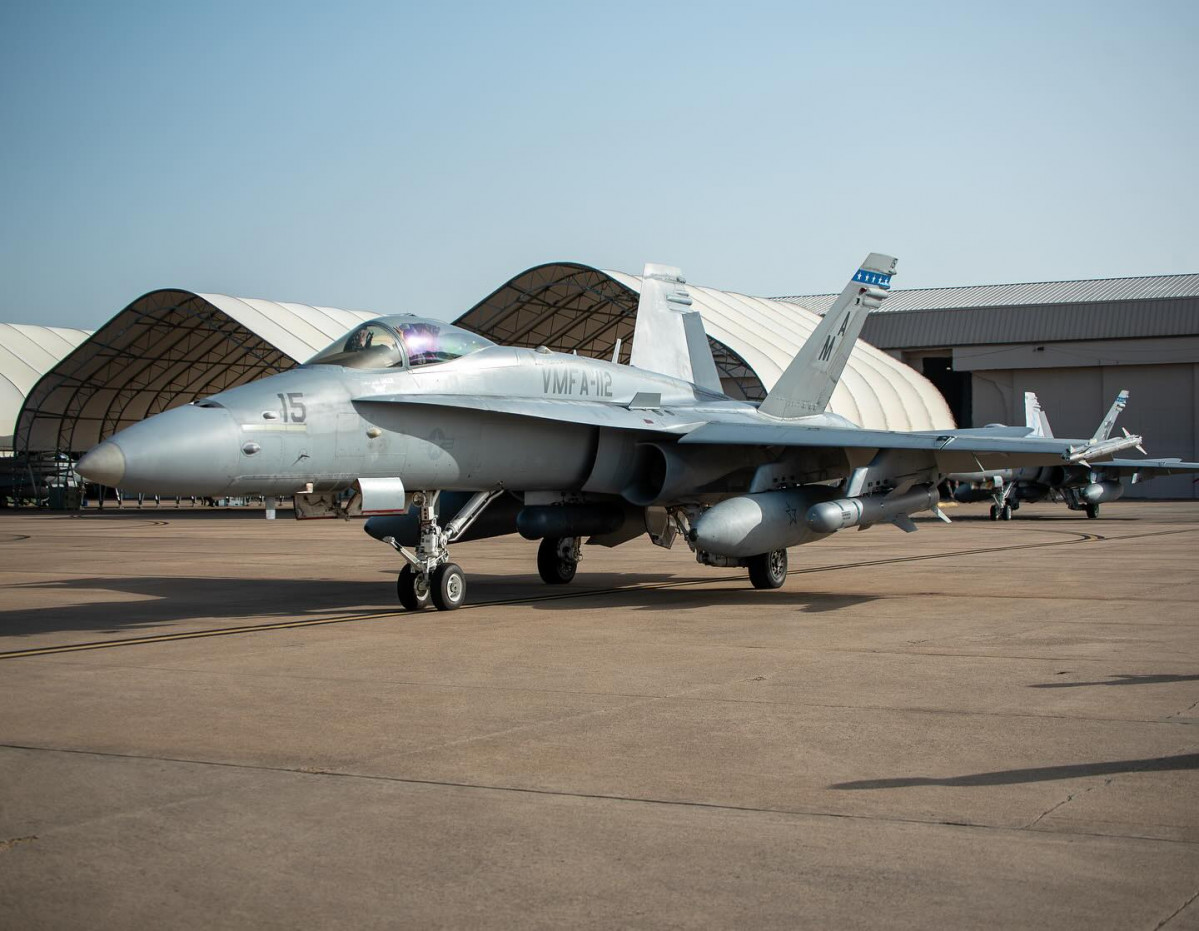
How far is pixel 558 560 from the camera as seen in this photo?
1468 cm

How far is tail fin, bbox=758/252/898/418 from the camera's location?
15695 millimetres

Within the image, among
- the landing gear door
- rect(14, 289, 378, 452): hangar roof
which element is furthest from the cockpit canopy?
rect(14, 289, 378, 452): hangar roof

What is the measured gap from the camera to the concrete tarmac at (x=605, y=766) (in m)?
3.67

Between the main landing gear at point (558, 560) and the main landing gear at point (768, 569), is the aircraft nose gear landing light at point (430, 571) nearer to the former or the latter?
the main landing gear at point (558, 560)

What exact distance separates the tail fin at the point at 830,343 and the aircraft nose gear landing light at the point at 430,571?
18.4ft

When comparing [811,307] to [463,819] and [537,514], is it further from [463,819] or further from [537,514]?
[463,819]

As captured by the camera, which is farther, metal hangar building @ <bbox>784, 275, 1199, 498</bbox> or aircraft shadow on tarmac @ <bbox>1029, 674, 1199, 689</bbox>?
metal hangar building @ <bbox>784, 275, 1199, 498</bbox>

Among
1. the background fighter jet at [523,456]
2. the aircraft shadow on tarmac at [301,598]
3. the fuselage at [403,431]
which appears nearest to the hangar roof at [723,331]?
the aircraft shadow on tarmac at [301,598]

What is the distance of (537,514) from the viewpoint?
42.1 ft

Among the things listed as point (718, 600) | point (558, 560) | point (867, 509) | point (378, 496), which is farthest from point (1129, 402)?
point (378, 496)

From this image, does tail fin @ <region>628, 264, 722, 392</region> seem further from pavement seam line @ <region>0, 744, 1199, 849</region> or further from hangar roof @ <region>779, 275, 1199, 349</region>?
hangar roof @ <region>779, 275, 1199, 349</region>

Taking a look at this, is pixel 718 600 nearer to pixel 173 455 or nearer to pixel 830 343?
pixel 830 343

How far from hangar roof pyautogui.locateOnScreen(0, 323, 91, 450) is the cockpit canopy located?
4491 centimetres

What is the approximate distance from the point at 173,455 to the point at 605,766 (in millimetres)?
5151
